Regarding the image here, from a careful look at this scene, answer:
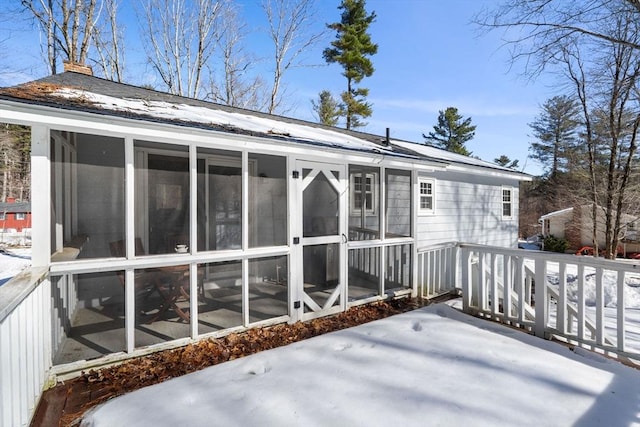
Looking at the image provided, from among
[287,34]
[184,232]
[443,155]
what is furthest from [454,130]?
[184,232]

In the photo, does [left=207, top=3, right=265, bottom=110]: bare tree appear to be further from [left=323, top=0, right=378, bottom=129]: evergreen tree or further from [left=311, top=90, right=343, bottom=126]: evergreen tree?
[left=323, top=0, right=378, bottom=129]: evergreen tree

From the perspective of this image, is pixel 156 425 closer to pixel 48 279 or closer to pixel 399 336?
pixel 48 279

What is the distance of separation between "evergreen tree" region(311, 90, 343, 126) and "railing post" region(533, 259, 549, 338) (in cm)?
1525

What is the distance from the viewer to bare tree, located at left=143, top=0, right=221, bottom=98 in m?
15.2

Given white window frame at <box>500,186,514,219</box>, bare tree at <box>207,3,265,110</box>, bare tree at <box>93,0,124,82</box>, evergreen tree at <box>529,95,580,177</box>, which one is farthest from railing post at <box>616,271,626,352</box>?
evergreen tree at <box>529,95,580,177</box>

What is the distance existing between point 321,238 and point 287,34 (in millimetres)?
15020

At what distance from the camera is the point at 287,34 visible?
1616 cm

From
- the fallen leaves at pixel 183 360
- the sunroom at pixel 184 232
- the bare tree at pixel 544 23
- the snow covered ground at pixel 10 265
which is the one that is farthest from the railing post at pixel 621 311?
the snow covered ground at pixel 10 265

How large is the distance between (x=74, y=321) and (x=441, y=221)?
7.73 meters

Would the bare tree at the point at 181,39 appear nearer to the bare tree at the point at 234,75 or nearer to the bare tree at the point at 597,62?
the bare tree at the point at 234,75

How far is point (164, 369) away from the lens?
10.1ft

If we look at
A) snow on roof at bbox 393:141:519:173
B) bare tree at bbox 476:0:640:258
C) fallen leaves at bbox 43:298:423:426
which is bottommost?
fallen leaves at bbox 43:298:423:426

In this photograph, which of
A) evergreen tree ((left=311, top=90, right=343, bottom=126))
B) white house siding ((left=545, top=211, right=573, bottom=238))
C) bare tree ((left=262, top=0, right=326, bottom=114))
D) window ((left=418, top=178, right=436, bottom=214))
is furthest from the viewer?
white house siding ((left=545, top=211, right=573, bottom=238))

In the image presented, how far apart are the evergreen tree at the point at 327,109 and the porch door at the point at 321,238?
45.6ft
